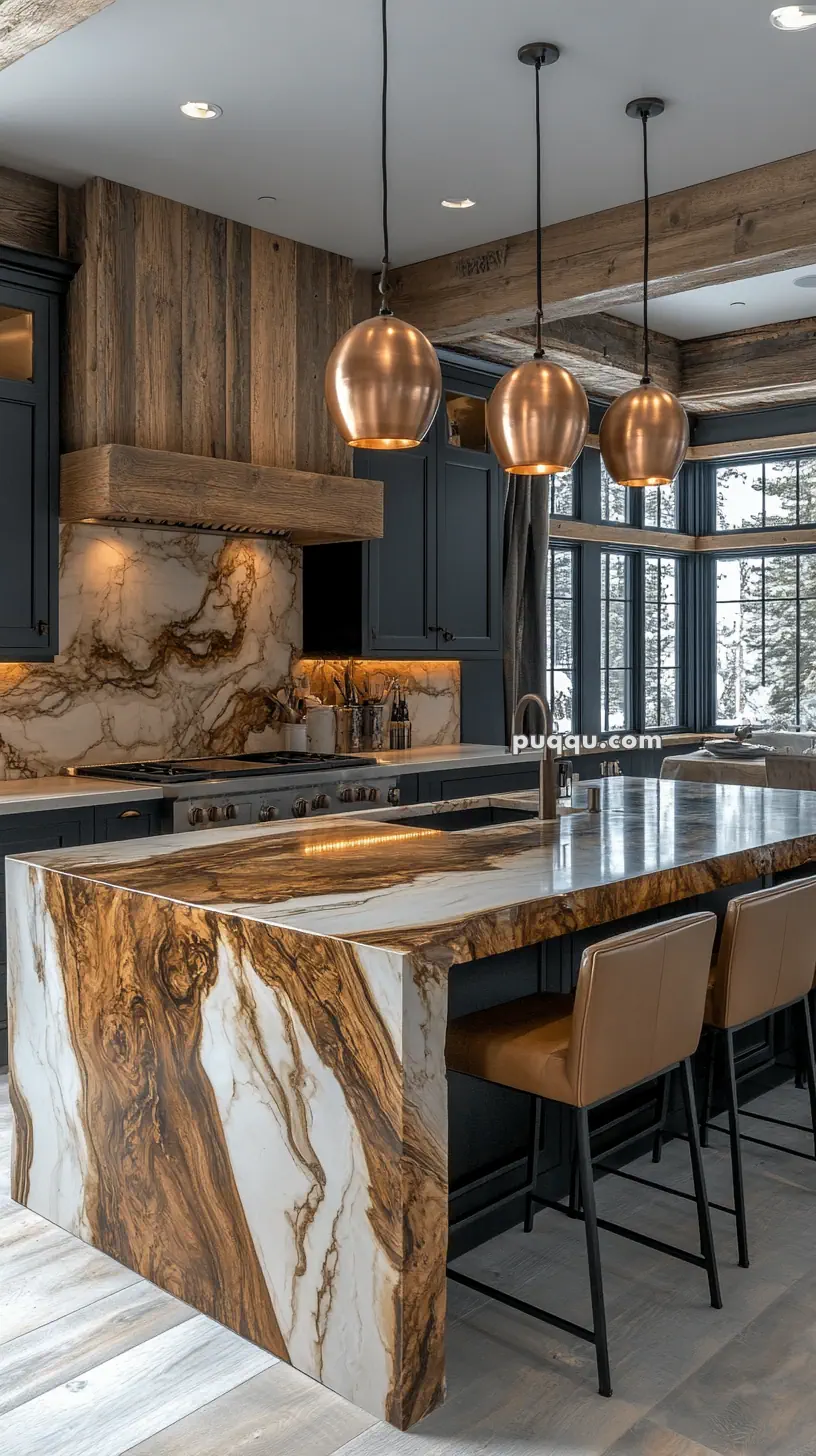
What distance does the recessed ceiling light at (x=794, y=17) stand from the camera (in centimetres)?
324

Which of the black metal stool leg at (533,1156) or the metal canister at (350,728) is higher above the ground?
the metal canister at (350,728)

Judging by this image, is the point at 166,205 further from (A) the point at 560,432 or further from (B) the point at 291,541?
(A) the point at 560,432

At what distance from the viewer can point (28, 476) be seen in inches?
174

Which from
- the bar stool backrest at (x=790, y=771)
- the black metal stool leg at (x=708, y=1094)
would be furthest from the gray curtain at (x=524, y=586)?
the black metal stool leg at (x=708, y=1094)

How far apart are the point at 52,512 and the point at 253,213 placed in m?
1.49

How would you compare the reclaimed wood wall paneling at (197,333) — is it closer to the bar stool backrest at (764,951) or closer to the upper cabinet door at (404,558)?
the upper cabinet door at (404,558)

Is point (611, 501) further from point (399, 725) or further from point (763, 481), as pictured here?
point (399, 725)

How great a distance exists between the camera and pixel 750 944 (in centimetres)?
273

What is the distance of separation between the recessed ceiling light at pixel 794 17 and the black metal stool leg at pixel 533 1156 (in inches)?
116

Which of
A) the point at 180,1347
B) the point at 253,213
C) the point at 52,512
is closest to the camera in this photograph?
the point at 180,1347

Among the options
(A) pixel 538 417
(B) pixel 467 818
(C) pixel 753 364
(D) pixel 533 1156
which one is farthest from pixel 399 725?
(D) pixel 533 1156

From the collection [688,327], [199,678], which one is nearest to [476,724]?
[199,678]

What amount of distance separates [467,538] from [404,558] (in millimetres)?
495

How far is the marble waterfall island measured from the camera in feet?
6.81
